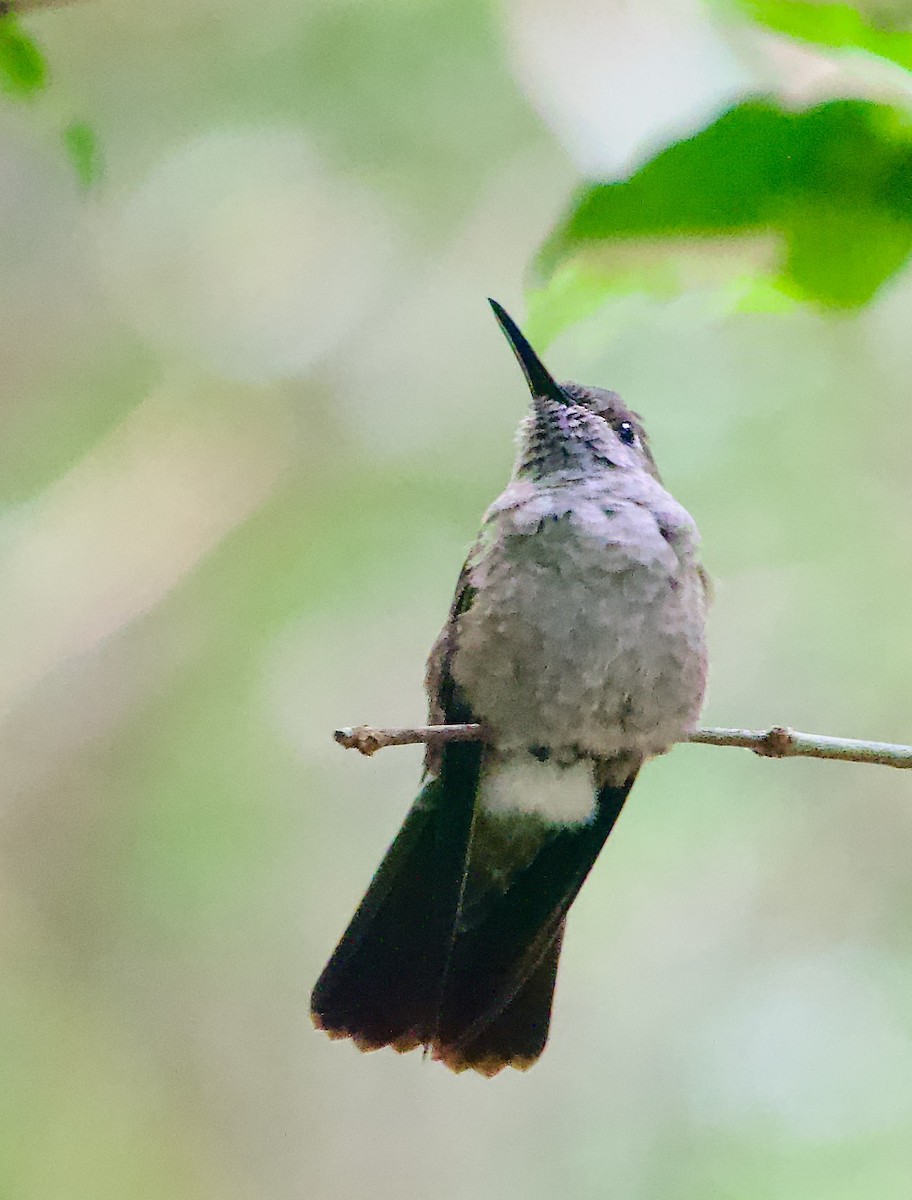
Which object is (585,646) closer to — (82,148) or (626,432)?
(626,432)

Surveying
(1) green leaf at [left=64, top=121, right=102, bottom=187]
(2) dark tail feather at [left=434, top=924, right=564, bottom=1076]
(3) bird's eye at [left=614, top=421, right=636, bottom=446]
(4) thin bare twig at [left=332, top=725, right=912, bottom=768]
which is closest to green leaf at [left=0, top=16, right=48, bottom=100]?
(1) green leaf at [left=64, top=121, right=102, bottom=187]

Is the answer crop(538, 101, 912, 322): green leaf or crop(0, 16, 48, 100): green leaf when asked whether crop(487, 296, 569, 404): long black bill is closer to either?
crop(0, 16, 48, 100): green leaf

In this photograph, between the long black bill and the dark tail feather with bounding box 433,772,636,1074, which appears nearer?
the long black bill

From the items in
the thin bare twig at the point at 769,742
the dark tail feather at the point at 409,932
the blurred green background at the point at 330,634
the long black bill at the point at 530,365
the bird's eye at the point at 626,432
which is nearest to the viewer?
the thin bare twig at the point at 769,742

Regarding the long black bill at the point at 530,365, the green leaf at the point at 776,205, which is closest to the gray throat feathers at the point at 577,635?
the long black bill at the point at 530,365

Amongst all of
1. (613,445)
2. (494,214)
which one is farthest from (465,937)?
(494,214)

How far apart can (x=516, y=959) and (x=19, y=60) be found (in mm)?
1356

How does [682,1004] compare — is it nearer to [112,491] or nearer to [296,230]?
[112,491]

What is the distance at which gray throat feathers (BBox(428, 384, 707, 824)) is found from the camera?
1.64 metres

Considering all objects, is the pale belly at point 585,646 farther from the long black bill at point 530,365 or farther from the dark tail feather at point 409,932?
the long black bill at point 530,365

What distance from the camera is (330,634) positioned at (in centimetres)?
416

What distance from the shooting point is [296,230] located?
424 cm

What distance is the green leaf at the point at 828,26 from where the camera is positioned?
2.08 feet

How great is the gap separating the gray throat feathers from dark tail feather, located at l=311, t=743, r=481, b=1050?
0.06 metres
